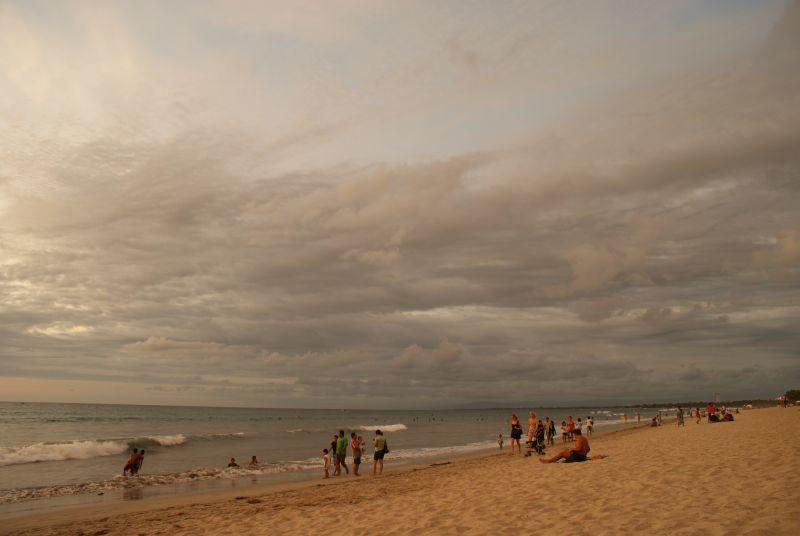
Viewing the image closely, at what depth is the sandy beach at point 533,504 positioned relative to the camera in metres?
8.33

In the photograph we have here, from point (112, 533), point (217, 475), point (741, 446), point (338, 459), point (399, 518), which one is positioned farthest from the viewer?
point (217, 475)

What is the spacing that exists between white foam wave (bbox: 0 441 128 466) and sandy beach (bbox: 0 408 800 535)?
59.7 ft

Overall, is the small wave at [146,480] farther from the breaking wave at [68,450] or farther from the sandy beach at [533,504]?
the breaking wave at [68,450]

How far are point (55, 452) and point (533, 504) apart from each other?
32701 millimetres

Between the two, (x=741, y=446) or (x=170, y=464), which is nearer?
(x=741, y=446)

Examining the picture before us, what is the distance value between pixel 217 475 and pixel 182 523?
39.5ft

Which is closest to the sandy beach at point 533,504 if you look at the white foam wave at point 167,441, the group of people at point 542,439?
the group of people at point 542,439

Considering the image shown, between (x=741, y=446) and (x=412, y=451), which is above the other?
(x=741, y=446)

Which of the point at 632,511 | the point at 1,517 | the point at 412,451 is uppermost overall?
the point at 632,511

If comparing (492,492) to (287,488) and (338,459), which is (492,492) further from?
(338,459)

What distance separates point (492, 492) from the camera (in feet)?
41.6

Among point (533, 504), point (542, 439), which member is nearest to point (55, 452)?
point (542, 439)

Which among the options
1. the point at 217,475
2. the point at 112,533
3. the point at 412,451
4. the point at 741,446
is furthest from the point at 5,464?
the point at 741,446

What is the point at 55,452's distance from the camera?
3142 centimetres
